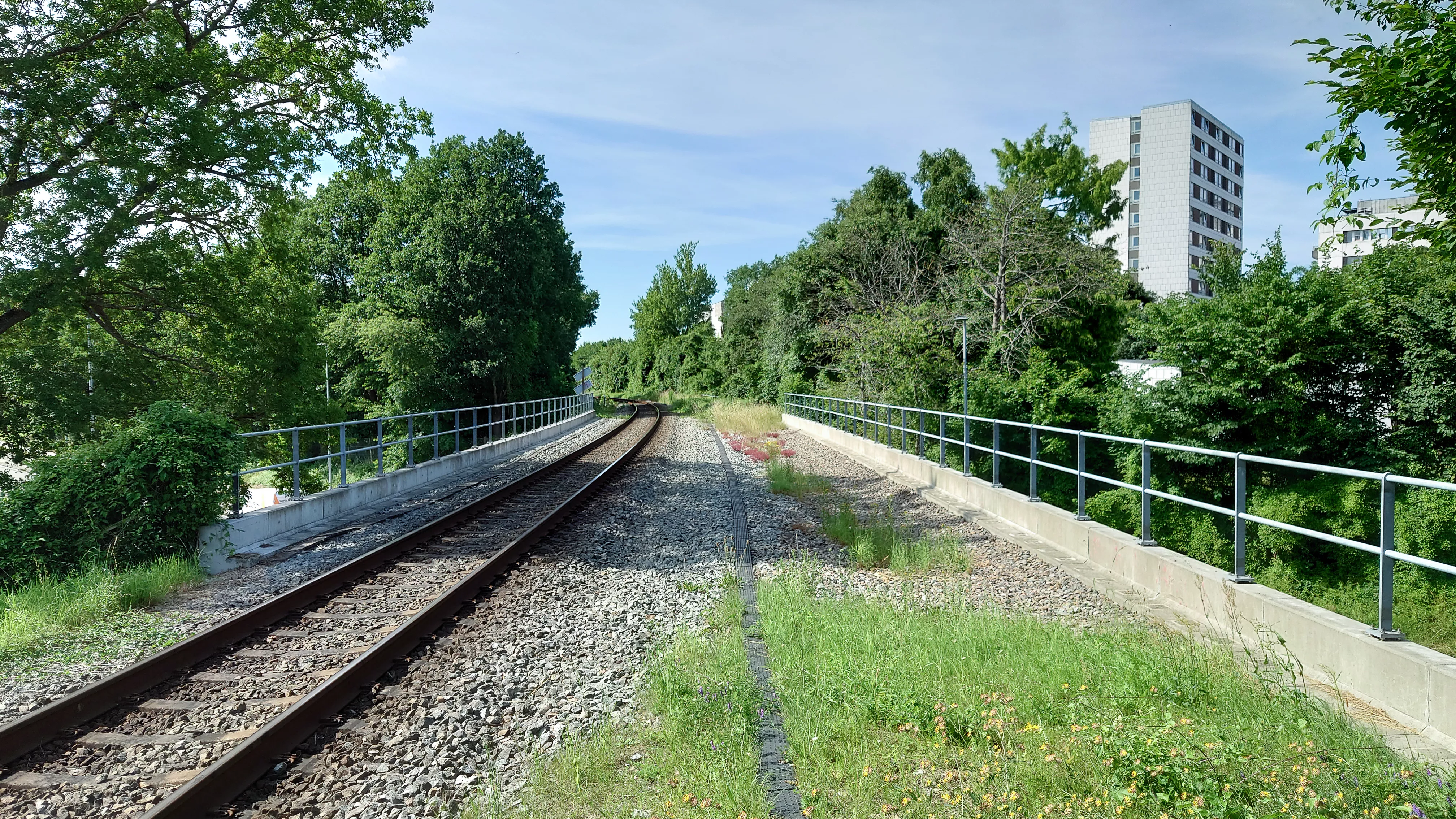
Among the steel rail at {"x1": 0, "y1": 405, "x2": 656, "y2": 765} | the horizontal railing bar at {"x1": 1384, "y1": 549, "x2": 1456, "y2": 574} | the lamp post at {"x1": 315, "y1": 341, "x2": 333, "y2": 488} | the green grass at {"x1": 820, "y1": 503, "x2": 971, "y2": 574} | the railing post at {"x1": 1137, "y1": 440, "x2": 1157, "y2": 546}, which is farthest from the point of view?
the lamp post at {"x1": 315, "y1": 341, "x2": 333, "y2": 488}

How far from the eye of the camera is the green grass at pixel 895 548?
813cm

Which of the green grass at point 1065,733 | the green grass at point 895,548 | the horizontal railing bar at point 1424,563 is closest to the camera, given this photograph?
the green grass at point 1065,733

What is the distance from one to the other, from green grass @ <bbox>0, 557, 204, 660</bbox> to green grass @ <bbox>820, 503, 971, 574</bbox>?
6652mm

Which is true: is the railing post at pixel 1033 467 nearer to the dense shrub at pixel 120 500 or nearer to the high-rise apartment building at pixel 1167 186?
the dense shrub at pixel 120 500

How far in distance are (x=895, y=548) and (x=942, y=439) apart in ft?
16.0

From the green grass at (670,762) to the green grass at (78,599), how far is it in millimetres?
4468

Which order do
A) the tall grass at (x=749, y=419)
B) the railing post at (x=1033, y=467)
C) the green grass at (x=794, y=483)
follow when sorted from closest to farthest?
the railing post at (x=1033, y=467), the green grass at (x=794, y=483), the tall grass at (x=749, y=419)

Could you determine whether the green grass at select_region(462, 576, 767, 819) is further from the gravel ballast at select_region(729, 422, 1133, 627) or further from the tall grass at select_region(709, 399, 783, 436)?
the tall grass at select_region(709, 399, 783, 436)

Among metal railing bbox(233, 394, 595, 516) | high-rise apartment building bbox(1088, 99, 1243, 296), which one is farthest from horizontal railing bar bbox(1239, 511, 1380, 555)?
high-rise apartment building bbox(1088, 99, 1243, 296)

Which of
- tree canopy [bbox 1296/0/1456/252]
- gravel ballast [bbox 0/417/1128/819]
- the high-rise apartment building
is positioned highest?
the high-rise apartment building

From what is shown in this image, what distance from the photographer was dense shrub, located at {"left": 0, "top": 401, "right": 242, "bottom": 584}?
288 inches

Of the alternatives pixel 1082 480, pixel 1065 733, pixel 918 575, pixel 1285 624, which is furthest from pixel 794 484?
pixel 1065 733

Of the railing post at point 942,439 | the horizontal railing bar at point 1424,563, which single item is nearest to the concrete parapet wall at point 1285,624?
the horizontal railing bar at point 1424,563

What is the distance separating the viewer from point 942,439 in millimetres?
13023
